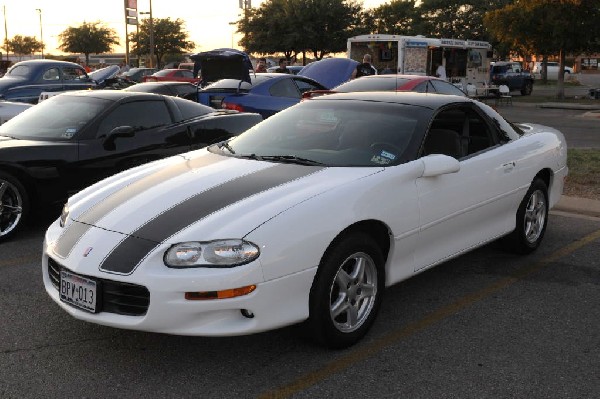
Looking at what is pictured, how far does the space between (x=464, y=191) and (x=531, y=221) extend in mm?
1374

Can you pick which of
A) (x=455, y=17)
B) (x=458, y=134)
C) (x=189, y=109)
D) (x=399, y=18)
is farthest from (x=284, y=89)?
(x=399, y=18)

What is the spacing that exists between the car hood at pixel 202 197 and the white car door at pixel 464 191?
578 mm

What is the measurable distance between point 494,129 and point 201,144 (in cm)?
353

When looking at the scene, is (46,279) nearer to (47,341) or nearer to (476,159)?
(47,341)

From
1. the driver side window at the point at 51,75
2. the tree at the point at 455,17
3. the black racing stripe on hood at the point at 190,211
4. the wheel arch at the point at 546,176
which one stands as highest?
the tree at the point at 455,17

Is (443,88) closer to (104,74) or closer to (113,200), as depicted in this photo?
(113,200)

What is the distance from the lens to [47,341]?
3.83 meters

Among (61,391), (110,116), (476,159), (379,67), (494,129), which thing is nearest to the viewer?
(61,391)

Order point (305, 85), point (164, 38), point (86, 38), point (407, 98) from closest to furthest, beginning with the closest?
point (407, 98) → point (305, 85) → point (164, 38) → point (86, 38)

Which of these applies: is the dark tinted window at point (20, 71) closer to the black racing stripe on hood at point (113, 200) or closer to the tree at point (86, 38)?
the black racing stripe on hood at point (113, 200)

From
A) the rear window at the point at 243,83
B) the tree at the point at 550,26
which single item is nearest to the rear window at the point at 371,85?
the rear window at the point at 243,83

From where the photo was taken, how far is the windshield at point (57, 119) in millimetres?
6598

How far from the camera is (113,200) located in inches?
154

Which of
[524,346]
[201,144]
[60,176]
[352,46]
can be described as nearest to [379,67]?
[352,46]
